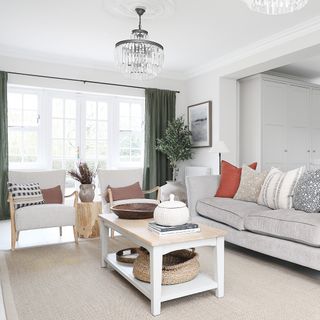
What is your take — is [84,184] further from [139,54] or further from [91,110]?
[91,110]

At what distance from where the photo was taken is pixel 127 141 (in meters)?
6.05

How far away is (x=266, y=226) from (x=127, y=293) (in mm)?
1312

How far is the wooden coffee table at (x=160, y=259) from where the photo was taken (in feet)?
6.38

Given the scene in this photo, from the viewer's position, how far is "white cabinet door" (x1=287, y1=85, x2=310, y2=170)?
19.1ft

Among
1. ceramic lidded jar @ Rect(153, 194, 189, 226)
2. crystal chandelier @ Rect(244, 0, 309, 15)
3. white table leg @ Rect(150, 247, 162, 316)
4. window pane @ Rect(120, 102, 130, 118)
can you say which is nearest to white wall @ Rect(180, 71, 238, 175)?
window pane @ Rect(120, 102, 130, 118)

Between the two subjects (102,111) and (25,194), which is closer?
(25,194)

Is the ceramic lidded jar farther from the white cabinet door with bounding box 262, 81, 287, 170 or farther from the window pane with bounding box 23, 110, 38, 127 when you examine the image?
the window pane with bounding box 23, 110, 38, 127

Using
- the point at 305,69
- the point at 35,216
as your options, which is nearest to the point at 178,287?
the point at 35,216

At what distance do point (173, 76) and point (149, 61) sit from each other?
2.83 meters

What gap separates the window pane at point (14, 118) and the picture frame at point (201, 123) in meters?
3.02

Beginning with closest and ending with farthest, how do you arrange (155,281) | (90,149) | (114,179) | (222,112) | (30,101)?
(155,281) → (114,179) → (30,101) → (222,112) → (90,149)

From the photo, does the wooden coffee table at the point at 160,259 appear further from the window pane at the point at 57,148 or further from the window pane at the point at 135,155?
the window pane at the point at 135,155

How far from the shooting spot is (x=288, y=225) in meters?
2.56

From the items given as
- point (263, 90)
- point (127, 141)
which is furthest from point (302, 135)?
point (127, 141)
